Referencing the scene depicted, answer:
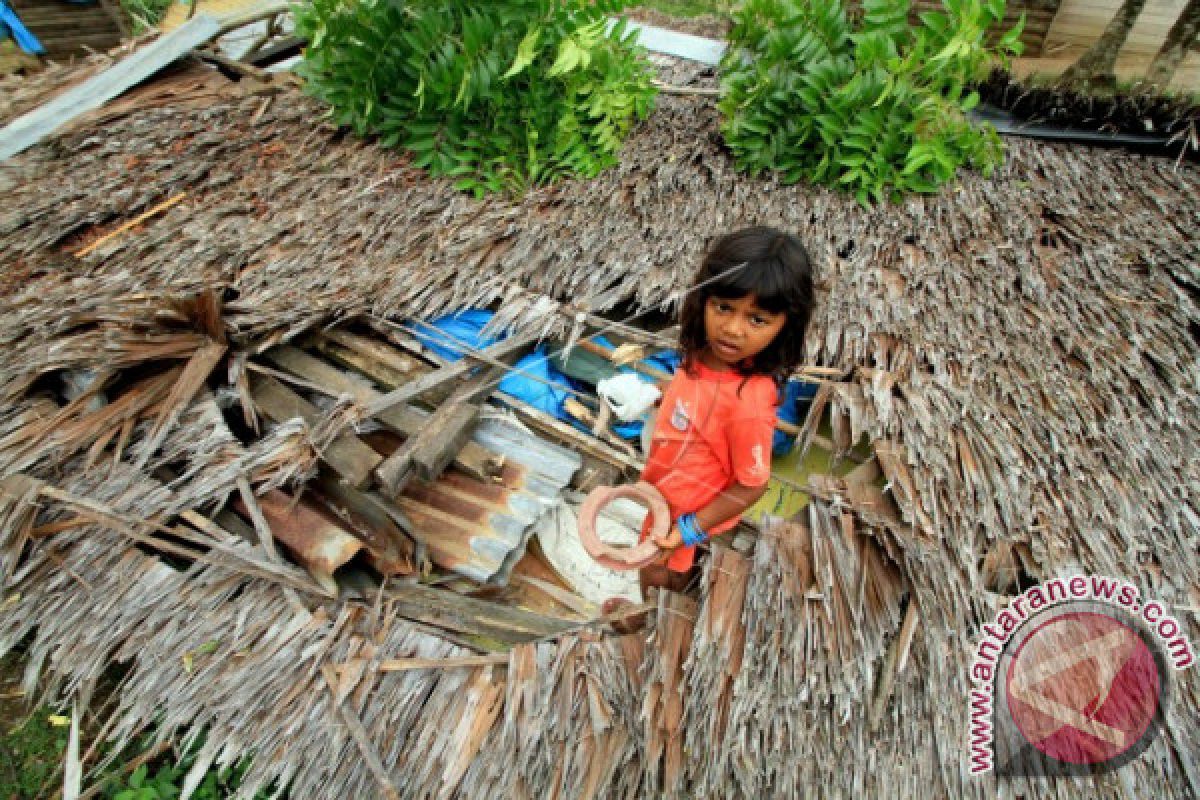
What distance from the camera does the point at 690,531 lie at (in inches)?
79.0

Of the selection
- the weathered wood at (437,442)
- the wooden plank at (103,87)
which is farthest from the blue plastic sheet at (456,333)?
the wooden plank at (103,87)

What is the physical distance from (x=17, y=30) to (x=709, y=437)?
9.17 meters


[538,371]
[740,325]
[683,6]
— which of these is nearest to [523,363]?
[538,371]

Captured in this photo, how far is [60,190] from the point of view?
3.57 m

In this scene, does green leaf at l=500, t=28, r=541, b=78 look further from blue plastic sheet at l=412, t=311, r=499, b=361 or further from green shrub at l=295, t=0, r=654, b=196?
blue plastic sheet at l=412, t=311, r=499, b=361

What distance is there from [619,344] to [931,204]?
1934 millimetres

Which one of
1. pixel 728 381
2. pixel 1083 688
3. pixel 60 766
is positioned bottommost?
pixel 60 766

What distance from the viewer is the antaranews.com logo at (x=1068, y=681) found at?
6.42 feet

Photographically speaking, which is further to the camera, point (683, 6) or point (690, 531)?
point (683, 6)

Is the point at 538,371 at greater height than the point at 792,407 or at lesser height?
→ greater

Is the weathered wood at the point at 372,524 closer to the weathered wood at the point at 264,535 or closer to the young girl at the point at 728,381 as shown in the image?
the weathered wood at the point at 264,535

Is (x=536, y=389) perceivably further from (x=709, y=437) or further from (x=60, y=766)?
(x=60, y=766)

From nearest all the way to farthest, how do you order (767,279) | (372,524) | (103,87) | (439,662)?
1. (767,279)
2. (439,662)
3. (372,524)
4. (103,87)

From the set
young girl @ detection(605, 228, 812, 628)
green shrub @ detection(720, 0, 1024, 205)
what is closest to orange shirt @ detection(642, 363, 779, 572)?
young girl @ detection(605, 228, 812, 628)
